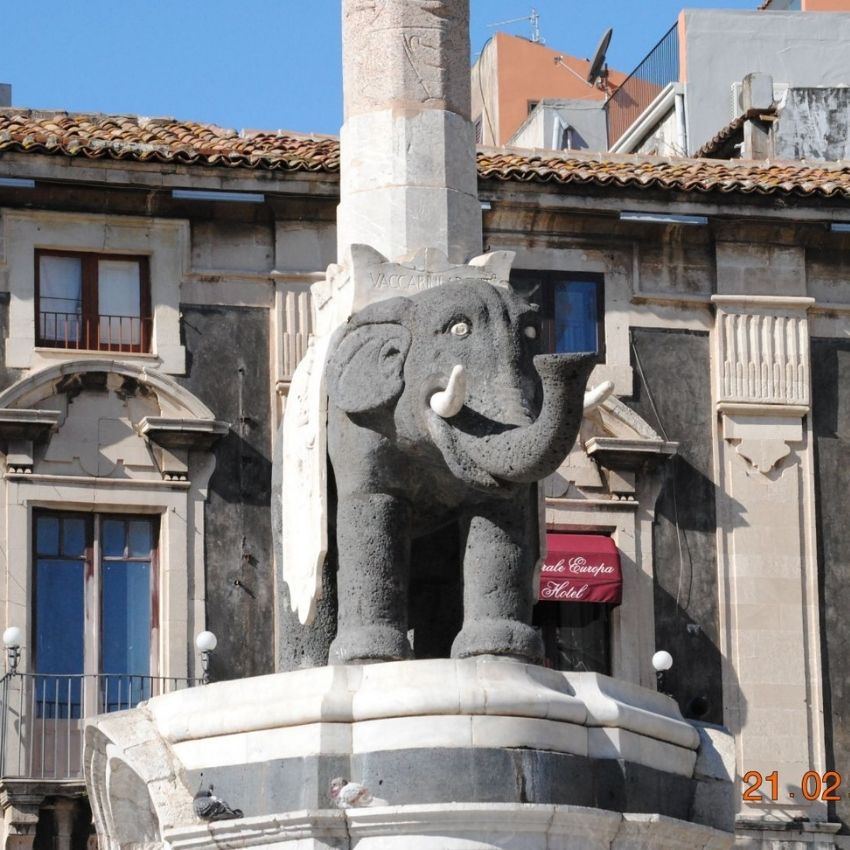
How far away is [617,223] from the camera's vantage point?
3020cm

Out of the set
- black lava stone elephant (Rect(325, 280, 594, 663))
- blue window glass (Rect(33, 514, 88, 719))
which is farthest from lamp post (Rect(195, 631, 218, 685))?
black lava stone elephant (Rect(325, 280, 594, 663))

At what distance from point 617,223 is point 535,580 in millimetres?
14109

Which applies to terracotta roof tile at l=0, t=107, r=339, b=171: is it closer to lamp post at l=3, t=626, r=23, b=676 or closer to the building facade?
the building facade

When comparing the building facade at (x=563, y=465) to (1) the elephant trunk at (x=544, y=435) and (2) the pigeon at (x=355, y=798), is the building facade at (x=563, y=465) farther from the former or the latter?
(2) the pigeon at (x=355, y=798)

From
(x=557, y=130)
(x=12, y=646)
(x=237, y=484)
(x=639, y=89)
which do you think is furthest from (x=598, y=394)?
(x=639, y=89)

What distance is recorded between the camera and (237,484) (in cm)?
2936

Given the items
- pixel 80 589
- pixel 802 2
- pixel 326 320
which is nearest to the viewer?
pixel 326 320

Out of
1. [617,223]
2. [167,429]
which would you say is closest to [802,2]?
[617,223]

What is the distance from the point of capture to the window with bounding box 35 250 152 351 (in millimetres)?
29266

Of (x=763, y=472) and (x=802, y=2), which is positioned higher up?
(x=802, y=2)

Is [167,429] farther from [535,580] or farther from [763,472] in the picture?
[535,580]

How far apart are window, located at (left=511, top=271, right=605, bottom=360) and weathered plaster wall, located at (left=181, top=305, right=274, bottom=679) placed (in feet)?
7.84

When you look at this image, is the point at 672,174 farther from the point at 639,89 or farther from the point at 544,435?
the point at 544,435

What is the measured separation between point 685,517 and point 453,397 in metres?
14.5
